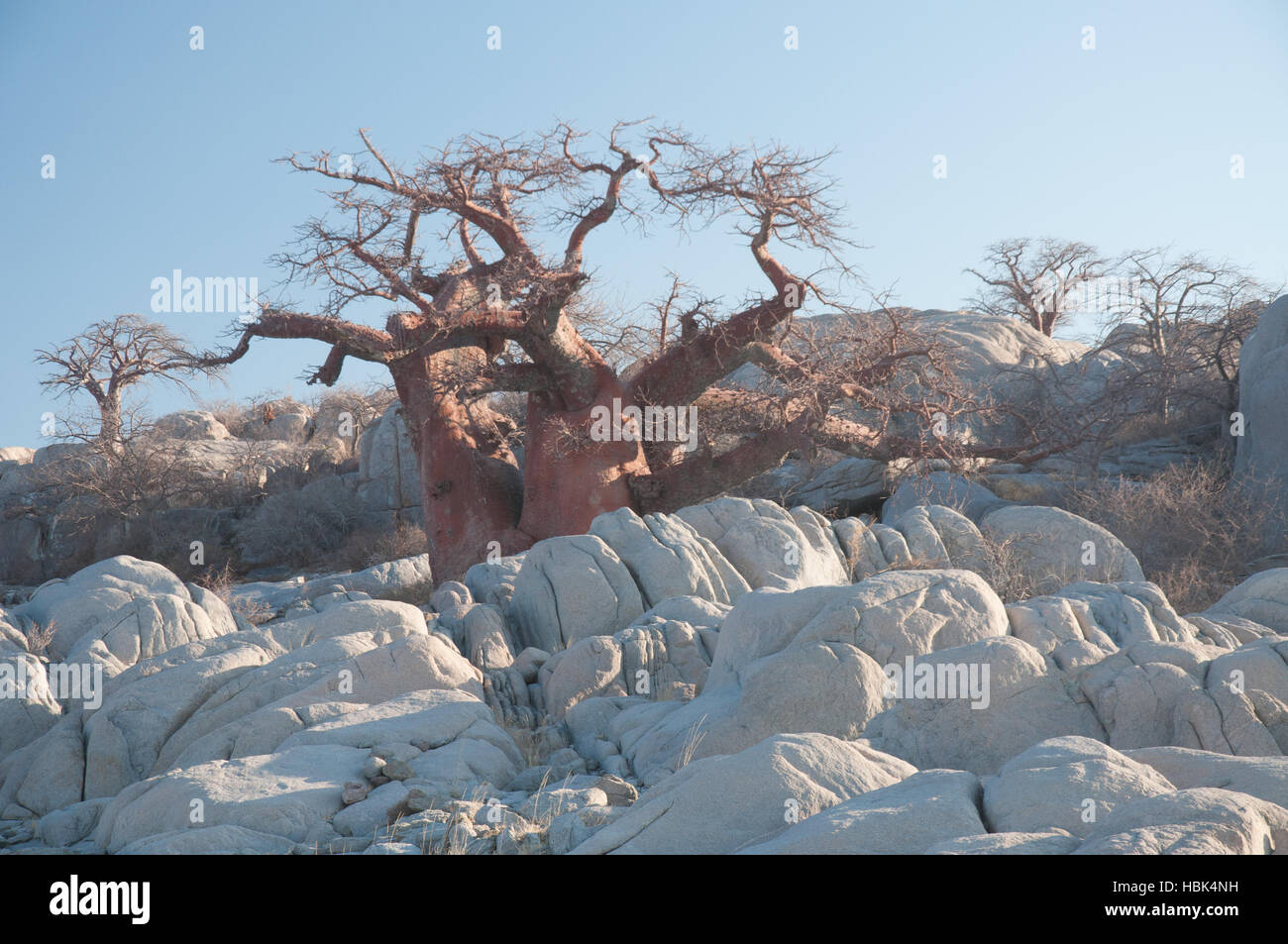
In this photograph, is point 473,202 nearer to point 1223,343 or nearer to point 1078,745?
point 1078,745

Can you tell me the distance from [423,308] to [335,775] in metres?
8.74

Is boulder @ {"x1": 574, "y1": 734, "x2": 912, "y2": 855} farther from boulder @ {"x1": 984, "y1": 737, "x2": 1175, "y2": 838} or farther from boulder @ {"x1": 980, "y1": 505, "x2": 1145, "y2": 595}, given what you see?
boulder @ {"x1": 980, "y1": 505, "x2": 1145, "y2": 595}

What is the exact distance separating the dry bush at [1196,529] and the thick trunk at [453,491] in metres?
8.10

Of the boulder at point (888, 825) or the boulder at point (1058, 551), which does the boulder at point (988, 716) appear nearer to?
the boulder at point (888, 825)

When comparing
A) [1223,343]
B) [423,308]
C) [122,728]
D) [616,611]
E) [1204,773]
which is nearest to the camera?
[1204,773]

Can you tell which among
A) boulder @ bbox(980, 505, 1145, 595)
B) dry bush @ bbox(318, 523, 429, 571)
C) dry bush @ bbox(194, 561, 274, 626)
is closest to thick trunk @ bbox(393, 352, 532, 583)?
dry bush @ bbox(194, 561, 274, 626)

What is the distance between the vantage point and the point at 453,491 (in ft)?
49.1

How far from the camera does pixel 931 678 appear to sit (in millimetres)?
6074

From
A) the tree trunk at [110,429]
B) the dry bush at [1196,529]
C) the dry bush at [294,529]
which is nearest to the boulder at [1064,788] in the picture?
the dry bush at [1196,529]

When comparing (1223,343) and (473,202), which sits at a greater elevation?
(473,202)

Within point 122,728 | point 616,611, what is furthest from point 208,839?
point 616,611

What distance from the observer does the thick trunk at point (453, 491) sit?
1464cm

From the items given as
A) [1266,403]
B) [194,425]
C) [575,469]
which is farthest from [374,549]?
[1266,403]

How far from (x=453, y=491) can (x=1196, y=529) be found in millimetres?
9924
